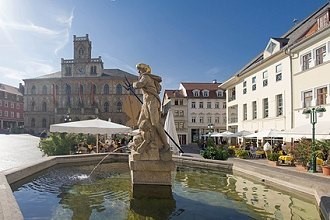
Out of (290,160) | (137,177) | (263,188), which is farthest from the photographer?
(290,160)

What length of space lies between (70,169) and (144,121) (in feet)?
18.7

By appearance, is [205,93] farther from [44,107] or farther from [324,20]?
[44,107]

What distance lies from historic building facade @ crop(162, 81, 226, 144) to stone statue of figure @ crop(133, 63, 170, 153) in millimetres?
51775

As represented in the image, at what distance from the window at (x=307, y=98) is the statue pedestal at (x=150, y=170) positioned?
17975 millimetres

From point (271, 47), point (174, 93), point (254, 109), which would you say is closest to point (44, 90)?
point (174, 93)

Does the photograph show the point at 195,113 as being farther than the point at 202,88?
No

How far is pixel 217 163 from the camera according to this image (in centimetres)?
1295

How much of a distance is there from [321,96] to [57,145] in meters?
18.0

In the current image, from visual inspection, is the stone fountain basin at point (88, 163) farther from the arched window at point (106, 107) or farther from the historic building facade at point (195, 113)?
the arched window at point (106, 107)

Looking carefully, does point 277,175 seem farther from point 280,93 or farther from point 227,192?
point 280,93

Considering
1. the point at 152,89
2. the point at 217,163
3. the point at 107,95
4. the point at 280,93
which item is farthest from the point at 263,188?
the point at 107,95

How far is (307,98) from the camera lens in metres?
22.3

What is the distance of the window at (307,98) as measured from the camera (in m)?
21.8

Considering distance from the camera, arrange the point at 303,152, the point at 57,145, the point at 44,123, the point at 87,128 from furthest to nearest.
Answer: the point at 44,123
the point at 57,145
the point at 303,152
the point at 87,128
